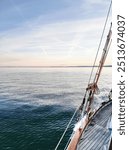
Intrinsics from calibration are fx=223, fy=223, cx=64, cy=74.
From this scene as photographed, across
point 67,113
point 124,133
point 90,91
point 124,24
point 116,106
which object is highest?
point 67,113

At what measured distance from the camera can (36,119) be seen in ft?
116

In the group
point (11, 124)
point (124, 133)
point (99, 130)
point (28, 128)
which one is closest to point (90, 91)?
point (99, 130)

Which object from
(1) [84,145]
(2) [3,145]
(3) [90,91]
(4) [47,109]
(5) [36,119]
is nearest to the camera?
(1) [84,145]

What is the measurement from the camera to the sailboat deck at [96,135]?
13500mm

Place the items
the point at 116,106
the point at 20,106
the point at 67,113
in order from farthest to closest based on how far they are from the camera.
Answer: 1. the point at 20,106
2. the point at 67,113
3. the point at 116,106

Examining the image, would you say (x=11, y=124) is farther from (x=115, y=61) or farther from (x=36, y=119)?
(x=115, y=61)

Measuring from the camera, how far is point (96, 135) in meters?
15.2

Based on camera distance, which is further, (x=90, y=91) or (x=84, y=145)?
(x=90, y=91)

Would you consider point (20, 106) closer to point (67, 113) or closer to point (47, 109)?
point (47, 109)

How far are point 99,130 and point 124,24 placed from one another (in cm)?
1167

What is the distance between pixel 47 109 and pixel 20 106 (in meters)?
6.74

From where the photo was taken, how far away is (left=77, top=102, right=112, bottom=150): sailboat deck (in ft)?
44.3

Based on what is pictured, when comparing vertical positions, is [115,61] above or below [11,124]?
below

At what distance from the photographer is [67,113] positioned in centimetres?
3906
